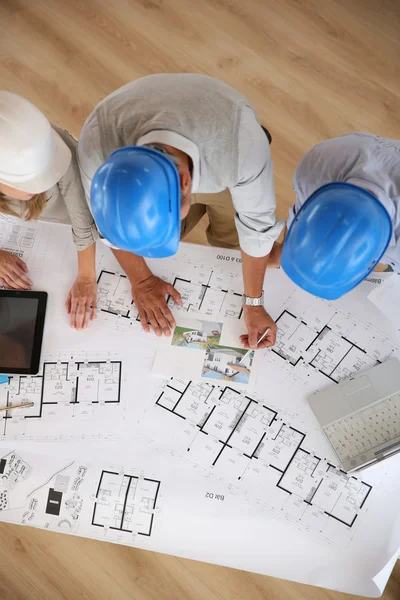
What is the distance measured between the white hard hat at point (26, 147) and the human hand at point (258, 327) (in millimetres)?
599

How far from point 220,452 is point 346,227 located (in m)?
0.67

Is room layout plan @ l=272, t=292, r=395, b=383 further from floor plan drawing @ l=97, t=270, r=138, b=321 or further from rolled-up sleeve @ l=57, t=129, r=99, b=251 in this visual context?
rolled-up sleeve @ l=57, t=129, r=99, b=251

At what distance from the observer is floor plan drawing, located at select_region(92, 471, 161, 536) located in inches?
48.6

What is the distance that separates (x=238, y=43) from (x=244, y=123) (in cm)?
153

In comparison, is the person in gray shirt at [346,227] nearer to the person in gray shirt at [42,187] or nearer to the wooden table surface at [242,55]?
the person in gray shirt at [42,187]

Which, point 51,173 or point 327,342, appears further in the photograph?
point 327,342

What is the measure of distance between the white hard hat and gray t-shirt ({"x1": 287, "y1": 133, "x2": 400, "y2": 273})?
0.60 m

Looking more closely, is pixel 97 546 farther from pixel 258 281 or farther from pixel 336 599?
pixel 258 281

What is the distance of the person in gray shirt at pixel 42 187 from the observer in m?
0.97

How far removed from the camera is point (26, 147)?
3.22ft

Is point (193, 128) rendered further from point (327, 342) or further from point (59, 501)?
point (59, 501)

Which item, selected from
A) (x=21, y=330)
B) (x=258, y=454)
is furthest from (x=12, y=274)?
(x=258, y=454)

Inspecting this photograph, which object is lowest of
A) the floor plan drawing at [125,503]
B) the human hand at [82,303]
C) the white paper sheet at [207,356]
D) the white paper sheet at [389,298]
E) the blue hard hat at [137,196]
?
the floor plan drawing at [125,503]

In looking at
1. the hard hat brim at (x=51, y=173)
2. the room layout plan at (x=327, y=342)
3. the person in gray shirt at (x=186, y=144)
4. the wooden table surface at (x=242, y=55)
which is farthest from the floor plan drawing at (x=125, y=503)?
the wooden table surface at (x=242, y=55)
